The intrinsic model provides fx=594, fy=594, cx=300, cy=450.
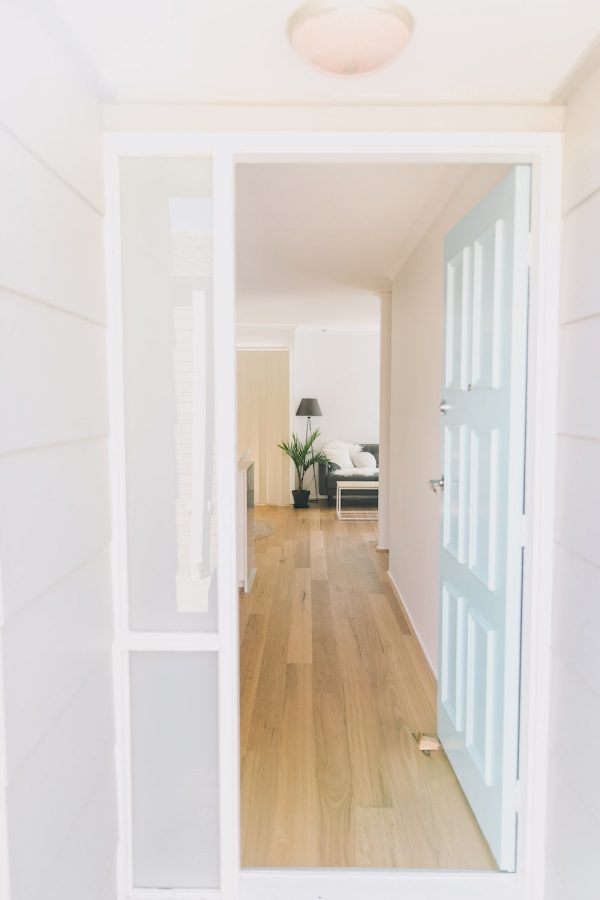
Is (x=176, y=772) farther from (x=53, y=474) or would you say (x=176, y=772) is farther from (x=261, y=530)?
(x=261, y=530)

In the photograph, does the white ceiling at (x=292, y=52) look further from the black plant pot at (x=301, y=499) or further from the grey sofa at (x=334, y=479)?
the black plant pot at (x=301, y=499)

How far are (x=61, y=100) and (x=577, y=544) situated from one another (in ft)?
5.07

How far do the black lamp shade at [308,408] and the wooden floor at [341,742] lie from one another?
3.88m

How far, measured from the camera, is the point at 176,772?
1.66 m

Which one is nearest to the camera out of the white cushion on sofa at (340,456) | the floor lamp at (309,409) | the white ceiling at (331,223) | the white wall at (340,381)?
the white ceiling at (331,223)

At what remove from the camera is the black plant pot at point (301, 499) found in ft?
25.4

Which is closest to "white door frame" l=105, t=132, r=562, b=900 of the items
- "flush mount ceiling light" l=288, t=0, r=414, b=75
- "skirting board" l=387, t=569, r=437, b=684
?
"flush mount ceiling light" l=288, t=0, r=414, b=75

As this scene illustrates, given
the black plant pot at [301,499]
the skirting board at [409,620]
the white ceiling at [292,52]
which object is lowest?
the skirting board at [409,620]

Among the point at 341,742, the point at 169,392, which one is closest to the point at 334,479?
the point at 341,742

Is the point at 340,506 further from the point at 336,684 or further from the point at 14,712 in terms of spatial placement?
the point at 14,712

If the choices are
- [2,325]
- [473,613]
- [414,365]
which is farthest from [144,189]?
[414,365]

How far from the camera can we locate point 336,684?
2.98 metres

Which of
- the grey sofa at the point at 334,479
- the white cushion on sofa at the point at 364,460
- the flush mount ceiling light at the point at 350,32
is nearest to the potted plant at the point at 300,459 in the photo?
the grey sofa at the point at 334,479

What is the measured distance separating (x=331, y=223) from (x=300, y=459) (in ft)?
15.7
